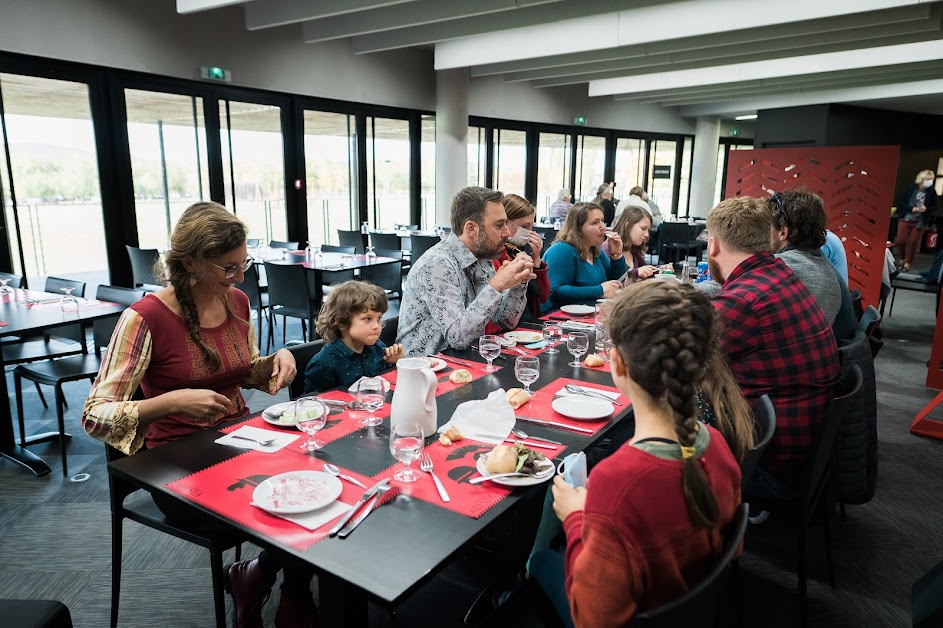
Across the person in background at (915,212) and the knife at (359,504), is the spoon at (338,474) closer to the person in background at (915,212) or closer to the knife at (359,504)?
the knife at (359,504)

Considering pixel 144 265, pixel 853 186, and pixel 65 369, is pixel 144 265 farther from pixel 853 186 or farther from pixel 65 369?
pixel 853 186

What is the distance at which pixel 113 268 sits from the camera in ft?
21.7

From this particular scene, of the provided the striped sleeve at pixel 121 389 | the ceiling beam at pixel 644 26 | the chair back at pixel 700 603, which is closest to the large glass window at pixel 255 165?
the ceiling beam at pixel 644 26

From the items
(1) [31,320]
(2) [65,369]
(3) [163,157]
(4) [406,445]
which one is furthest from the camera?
(3) [163,157]

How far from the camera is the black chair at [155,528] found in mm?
1769

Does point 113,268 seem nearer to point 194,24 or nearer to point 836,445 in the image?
point 194,24

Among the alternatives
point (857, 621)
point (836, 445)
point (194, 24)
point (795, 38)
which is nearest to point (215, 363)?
point (836, 445)

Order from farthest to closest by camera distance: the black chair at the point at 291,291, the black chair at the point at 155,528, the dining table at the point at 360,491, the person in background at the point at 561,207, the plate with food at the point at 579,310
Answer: the person in background at the point at 561,207 → the black chair at the point at 291,291 → the plate with food at the point at 579,310 → the black chair at the point at 155,528 → the dining table at the point at 360,491

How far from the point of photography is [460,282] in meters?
2.86

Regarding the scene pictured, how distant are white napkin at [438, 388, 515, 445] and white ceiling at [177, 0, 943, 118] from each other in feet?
16.1

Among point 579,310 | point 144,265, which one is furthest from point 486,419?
point 144,265

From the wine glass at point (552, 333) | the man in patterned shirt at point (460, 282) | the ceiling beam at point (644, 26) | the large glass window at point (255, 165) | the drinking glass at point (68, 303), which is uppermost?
the ceiling beam at point (644, 26)

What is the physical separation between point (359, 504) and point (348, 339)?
110 centimetres

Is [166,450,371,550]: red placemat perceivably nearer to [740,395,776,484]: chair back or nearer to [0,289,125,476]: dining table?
[740,395,776,484]: chair back
